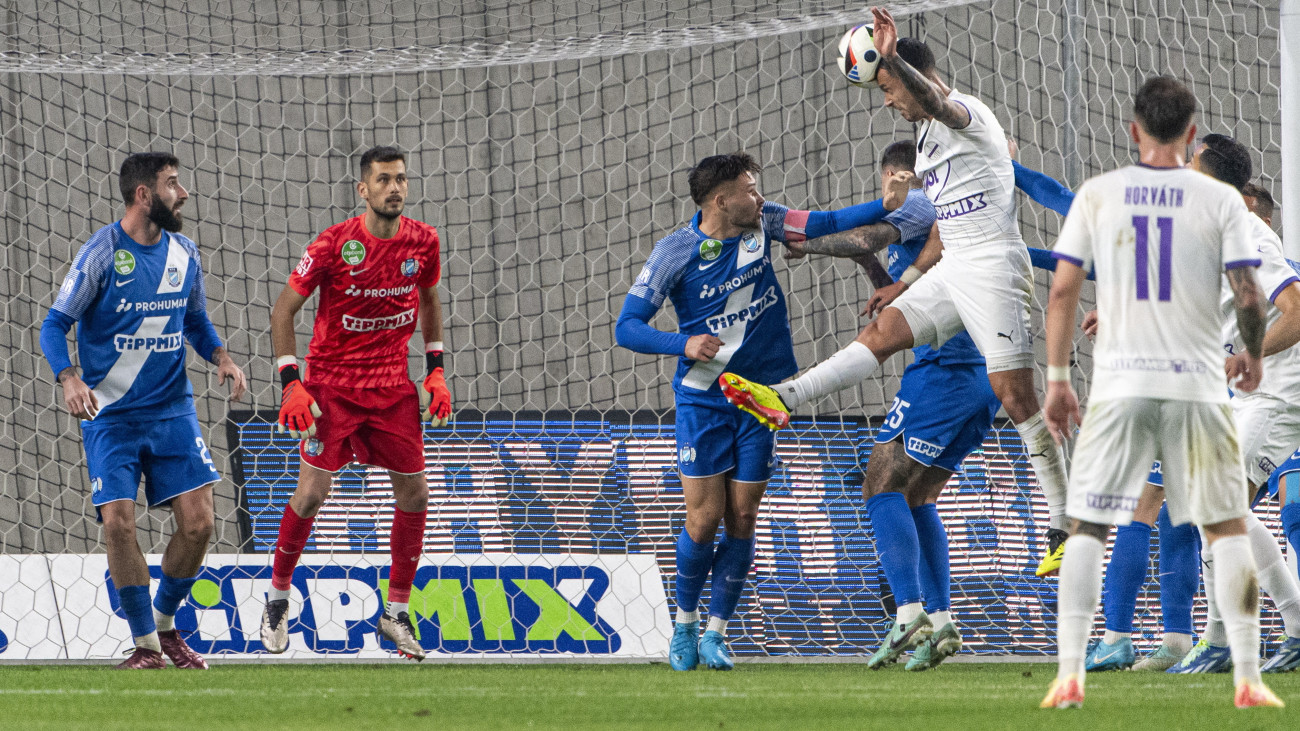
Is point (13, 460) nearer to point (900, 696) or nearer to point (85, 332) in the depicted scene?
point (85, 332)

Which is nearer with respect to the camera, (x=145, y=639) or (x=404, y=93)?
(x=145, y=639)

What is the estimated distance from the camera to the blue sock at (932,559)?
5539 millimetres

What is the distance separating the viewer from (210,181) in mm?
9336

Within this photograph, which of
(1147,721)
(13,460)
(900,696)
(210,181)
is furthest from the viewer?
(210,181)

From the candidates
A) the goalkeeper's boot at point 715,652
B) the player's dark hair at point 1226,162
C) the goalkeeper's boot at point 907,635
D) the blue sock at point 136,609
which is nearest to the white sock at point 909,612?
the goalkeeper's boot at point 907,635

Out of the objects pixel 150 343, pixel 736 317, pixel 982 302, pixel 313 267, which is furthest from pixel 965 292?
pixel 150 343

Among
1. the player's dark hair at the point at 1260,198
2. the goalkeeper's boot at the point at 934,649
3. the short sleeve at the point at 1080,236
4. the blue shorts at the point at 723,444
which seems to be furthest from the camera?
the blue shorts at the point at 723,444

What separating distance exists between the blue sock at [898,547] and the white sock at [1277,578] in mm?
1200

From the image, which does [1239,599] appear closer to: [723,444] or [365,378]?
[723,444]

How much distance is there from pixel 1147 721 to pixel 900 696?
2.99 feet

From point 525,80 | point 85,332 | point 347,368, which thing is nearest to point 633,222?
point 525,80

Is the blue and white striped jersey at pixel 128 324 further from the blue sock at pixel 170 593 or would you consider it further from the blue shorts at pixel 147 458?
the blue sock at pixel 170 593

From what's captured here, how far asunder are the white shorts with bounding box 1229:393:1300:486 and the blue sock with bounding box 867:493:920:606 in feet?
4.10

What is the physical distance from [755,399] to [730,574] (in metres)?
1.00
